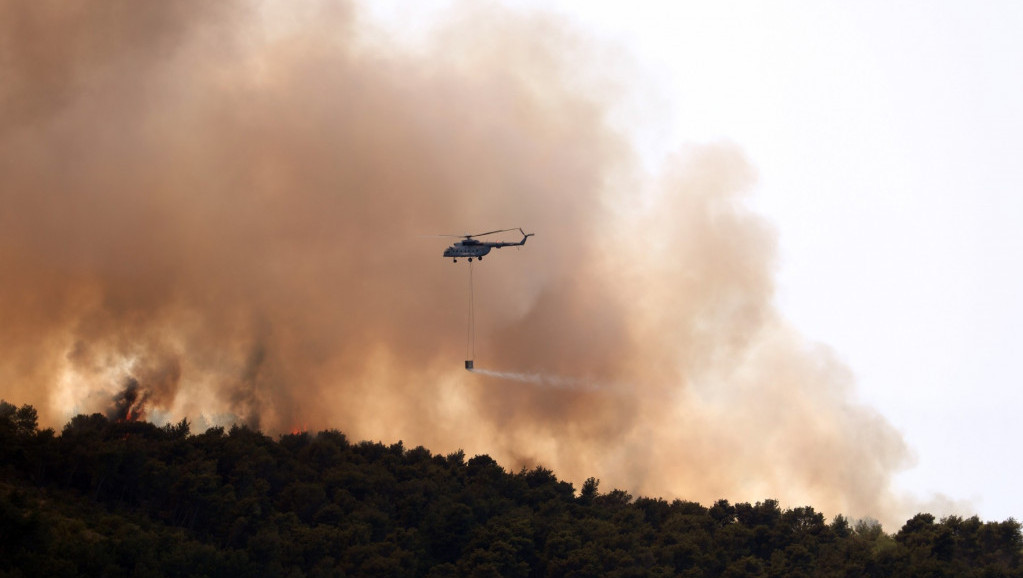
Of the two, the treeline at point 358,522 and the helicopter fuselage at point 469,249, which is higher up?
the helicopter fuselage at point 469,249

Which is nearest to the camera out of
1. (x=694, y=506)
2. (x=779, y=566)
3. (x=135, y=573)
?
(x=135, y=573)

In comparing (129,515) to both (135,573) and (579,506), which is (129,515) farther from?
(579,506)

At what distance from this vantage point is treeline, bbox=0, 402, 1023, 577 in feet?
268

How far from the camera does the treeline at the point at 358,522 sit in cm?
8181

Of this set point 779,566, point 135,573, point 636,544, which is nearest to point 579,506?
point 636,544

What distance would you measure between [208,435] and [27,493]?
2384 cm

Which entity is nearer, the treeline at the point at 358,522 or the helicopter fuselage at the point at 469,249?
the treeline at the point at 358,522

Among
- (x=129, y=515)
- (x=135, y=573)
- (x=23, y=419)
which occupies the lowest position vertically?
(x=135, y=573)

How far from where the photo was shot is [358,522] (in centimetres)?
9962

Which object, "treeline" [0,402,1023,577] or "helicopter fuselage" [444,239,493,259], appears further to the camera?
"helicopter fuselage" [444,239,493,259]

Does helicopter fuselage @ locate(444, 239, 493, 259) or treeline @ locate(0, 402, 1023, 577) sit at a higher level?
helicopter fuselage @ locate(444, 239, 493, 259)

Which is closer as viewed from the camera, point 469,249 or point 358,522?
point 358,522

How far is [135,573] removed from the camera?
7556 cm

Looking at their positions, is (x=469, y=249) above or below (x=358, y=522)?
above
